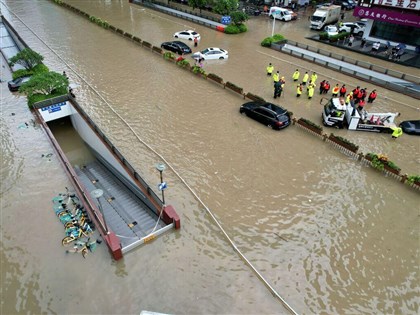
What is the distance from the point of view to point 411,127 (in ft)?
65.1

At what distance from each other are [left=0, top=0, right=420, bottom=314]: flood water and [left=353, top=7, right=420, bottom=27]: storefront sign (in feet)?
34.7

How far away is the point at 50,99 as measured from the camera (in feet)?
70.6

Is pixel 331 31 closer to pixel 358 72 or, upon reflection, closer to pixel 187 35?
pixel 358 72

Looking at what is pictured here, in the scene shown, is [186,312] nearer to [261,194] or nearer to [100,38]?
[261,194]

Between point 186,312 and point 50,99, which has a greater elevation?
point 50,99

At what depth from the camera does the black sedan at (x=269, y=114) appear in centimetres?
1959

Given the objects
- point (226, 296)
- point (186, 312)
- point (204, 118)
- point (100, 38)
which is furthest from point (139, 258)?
point (100, 38)

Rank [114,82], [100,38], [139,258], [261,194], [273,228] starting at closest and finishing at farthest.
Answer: [139,258] < [273,228] < [261,194] < [114,82] < [100,38]

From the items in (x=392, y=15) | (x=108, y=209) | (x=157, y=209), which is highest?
(x=392, y=15)

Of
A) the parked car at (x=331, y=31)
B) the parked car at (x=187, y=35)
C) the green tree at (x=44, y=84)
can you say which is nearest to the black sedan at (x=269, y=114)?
the green tree at (x=44, y=84)

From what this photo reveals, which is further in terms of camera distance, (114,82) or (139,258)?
(114,82)

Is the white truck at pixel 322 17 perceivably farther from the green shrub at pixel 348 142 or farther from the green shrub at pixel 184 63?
the green shrub at pixel 348 142

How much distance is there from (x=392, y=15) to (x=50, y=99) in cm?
3287

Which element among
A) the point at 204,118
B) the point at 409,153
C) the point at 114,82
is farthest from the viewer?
the point at 114,82
